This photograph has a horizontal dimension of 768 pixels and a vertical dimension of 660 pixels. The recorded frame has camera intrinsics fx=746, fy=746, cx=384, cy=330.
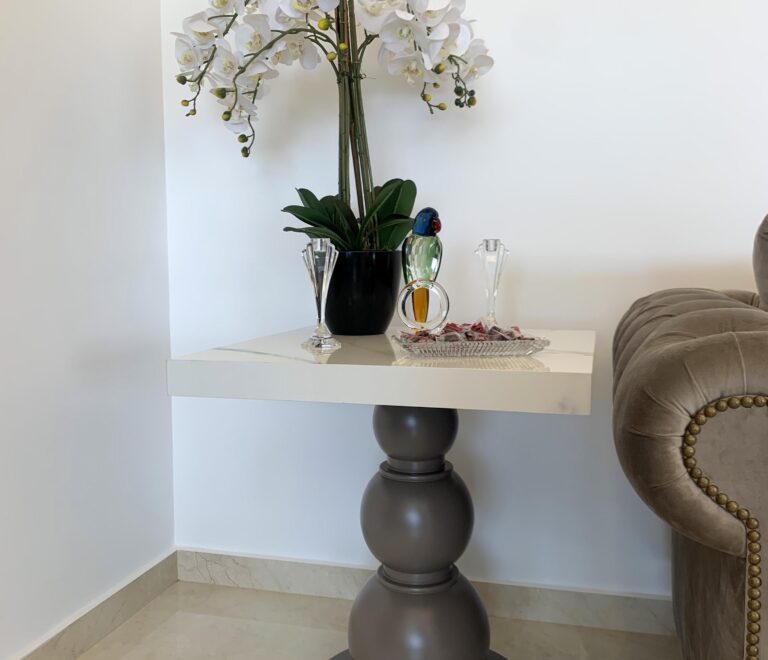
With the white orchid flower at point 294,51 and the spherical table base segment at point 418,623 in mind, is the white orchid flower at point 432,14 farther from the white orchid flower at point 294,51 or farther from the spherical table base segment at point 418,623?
the spherical table base segment at point 418,623

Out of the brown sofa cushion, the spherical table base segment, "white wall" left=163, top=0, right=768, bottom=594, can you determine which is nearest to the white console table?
the spherical table base segment

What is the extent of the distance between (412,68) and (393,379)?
2.08 ft

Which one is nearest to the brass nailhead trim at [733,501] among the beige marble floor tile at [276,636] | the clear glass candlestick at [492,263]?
the clear glass candlestick at [492,263]

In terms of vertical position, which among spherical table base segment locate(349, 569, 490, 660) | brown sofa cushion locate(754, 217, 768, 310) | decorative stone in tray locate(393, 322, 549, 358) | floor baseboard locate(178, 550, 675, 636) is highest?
brown sofa cushion locate(754, 217, 768, 310)

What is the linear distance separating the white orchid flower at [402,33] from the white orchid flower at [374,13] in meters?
0.02

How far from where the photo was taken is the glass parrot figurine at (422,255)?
119 cm

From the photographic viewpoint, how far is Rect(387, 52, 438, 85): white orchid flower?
1216 mm

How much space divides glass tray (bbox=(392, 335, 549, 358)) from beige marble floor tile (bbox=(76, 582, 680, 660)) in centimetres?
73

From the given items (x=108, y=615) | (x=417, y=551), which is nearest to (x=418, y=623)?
(x=417, y=551)

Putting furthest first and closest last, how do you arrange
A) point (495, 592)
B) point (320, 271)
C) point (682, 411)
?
1. point (495, 592)
2. point (320, 271)
3. point (682, 411)

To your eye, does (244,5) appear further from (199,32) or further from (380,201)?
(380,201)

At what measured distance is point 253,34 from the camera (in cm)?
117

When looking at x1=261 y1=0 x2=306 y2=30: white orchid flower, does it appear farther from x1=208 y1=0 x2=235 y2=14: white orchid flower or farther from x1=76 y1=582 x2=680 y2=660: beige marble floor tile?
x1=76 y1=582 x2=680 y2=660: beige marble floor tile

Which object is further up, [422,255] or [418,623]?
[422,255]
